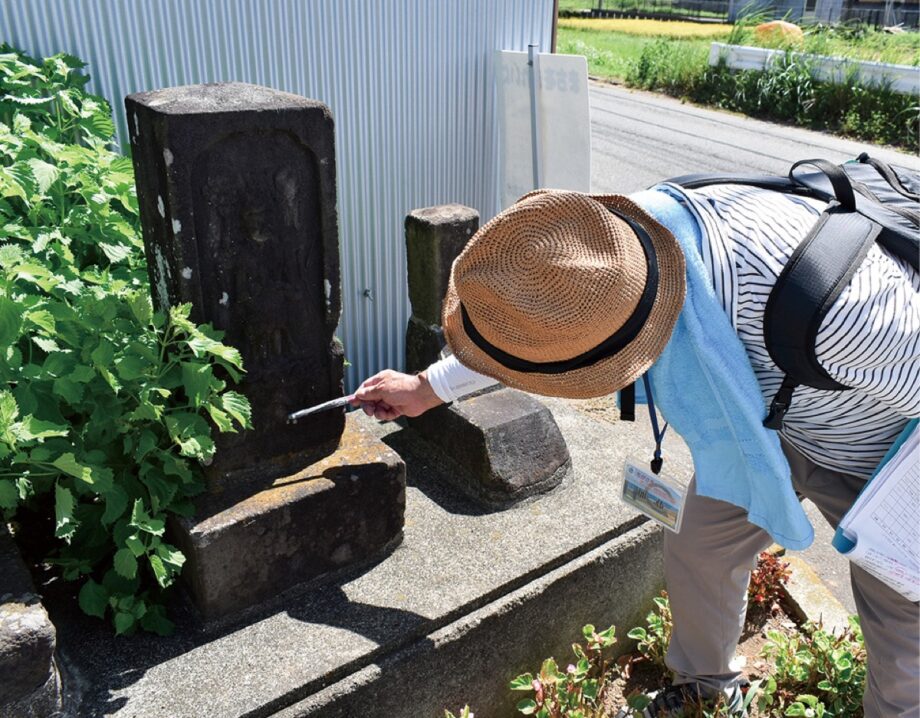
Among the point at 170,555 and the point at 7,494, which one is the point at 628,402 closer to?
the point at 170,555

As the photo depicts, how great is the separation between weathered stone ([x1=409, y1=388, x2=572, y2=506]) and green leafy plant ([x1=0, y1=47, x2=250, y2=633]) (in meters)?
0.96

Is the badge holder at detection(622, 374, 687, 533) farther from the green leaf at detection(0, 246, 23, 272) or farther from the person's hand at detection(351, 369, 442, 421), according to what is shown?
the green leaf at detection(0, 246, 23, 272)

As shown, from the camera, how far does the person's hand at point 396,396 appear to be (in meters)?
2.18

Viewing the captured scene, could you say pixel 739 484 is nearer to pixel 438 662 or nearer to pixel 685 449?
pixel 438 662

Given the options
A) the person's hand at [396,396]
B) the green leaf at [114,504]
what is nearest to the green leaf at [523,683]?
the person's hand at [396,396]

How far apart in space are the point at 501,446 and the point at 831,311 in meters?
1.60

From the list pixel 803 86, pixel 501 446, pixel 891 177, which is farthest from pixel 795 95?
pixel 891 177

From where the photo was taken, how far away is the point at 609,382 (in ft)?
5.01

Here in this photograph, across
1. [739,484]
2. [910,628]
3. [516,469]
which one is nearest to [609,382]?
[739,484]

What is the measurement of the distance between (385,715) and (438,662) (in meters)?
0.21

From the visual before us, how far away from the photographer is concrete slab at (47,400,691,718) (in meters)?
2.07

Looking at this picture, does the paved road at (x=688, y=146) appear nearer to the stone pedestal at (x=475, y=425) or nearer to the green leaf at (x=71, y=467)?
the stone pedestal at (x=475, y=425)

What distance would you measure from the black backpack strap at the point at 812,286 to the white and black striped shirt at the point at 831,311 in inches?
0.8

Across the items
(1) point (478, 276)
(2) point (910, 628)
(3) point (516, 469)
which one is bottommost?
(3) point (516, 469)
